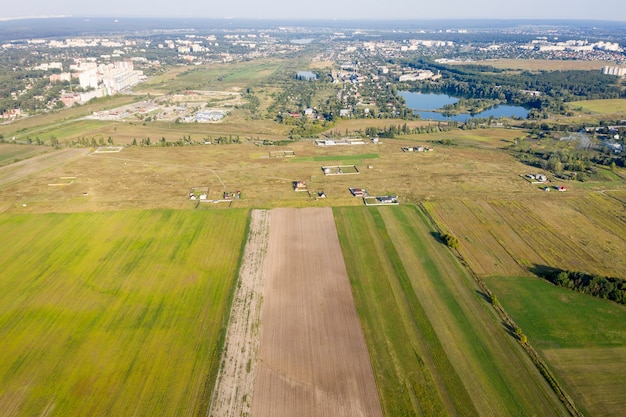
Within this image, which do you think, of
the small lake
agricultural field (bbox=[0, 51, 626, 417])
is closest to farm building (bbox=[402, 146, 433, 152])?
agricultural field (bbox=[0, 51, 626, 417])

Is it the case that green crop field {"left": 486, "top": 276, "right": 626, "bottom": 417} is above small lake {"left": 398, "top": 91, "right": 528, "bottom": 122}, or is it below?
below

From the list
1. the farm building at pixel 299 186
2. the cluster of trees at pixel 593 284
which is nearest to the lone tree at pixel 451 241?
the cluster of trees at pixel 593 284

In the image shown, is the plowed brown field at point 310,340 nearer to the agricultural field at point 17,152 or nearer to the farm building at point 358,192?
the farm building at point 358,192

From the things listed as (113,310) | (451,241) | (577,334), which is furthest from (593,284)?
(113,310)

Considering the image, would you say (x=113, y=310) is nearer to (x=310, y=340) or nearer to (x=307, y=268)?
(x=310, y=340)

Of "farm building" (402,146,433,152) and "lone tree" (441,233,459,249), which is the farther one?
"farm building" (402,146,433,152)

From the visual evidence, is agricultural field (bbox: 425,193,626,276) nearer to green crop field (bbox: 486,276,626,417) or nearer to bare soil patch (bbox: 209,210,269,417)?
green crop field (bbox: 486,276,626,417)
